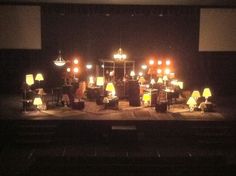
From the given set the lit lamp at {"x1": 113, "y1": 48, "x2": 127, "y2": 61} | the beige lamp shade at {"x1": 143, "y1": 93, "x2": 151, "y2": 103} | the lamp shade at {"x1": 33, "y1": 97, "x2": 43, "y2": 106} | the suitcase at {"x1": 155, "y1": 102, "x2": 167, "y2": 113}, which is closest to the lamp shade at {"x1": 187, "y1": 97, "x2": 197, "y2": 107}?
the suitcase at {"x1": 155, "y1": 102, "x2": 167, "y2": 113}

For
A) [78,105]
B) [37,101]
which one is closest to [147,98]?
[78,105]

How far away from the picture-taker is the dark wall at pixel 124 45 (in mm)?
18922

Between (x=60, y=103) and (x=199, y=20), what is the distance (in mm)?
6458

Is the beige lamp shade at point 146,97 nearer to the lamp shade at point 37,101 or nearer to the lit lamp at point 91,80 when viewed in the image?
the lit lamp at point 91,80

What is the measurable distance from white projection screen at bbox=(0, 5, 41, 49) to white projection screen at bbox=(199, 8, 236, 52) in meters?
6.45

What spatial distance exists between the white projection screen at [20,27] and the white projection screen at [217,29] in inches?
254

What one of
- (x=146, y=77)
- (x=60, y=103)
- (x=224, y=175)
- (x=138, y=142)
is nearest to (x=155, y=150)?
(x=138, y=142)

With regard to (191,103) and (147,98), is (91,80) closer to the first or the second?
(147,98)

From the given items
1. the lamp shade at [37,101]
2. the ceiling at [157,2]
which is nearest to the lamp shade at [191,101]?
the ceiling at [157,2]

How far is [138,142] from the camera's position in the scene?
551 inches

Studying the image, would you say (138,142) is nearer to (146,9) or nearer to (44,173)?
(44,173)

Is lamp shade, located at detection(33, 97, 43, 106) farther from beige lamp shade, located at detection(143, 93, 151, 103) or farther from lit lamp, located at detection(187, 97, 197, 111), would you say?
lit lamp, located at detection(187, 97, 197, 111)

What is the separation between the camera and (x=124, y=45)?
1944cm

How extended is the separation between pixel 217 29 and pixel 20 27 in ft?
25.0
